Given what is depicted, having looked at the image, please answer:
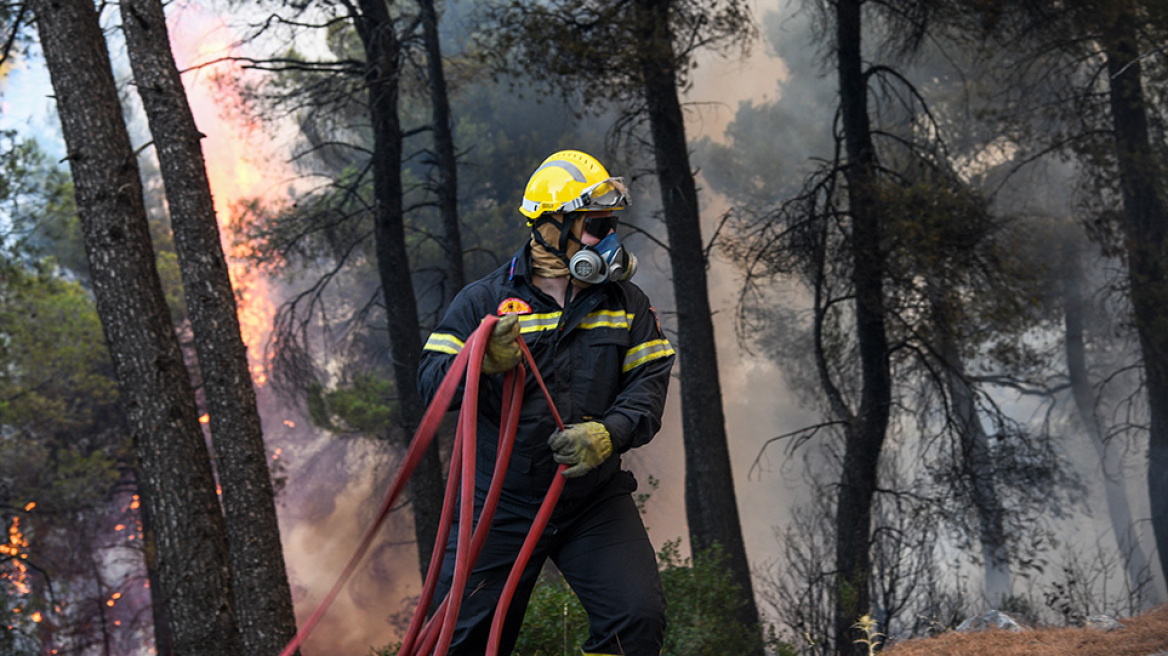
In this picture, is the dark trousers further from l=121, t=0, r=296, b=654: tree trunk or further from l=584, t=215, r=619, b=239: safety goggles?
l=121, t=0, r=296, b=654: tree trunk

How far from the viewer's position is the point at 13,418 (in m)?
14.4

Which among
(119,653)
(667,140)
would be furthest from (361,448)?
(667,140)

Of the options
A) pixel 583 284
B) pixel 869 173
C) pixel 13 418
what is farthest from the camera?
pixel 13 418

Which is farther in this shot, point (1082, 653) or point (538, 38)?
point (538, 38)

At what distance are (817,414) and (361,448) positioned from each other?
405 inches

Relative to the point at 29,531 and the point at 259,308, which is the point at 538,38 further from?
the point at 29,531

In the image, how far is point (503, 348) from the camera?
2.75 m

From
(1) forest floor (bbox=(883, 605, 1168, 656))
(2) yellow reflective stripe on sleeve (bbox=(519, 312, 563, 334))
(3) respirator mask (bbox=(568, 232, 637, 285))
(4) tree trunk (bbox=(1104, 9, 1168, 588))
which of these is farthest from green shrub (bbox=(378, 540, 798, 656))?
(4) tree trunk (bbox=(1104, 9, 1168, 588))

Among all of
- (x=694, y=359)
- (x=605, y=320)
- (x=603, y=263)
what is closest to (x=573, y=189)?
(x=603, y=263)

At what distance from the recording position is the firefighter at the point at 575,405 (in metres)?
2.90

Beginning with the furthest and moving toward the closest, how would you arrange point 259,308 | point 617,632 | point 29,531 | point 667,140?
1. point 259,308
2. point 29,531
3. point 667,140
4. point 617,632

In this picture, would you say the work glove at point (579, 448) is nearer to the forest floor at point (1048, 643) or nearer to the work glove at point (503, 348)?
the work glove at point (503, 348)

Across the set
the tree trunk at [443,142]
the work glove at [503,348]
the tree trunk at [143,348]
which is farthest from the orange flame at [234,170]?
the work glove at [503,348]

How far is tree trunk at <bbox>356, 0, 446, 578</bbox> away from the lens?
980 cm
